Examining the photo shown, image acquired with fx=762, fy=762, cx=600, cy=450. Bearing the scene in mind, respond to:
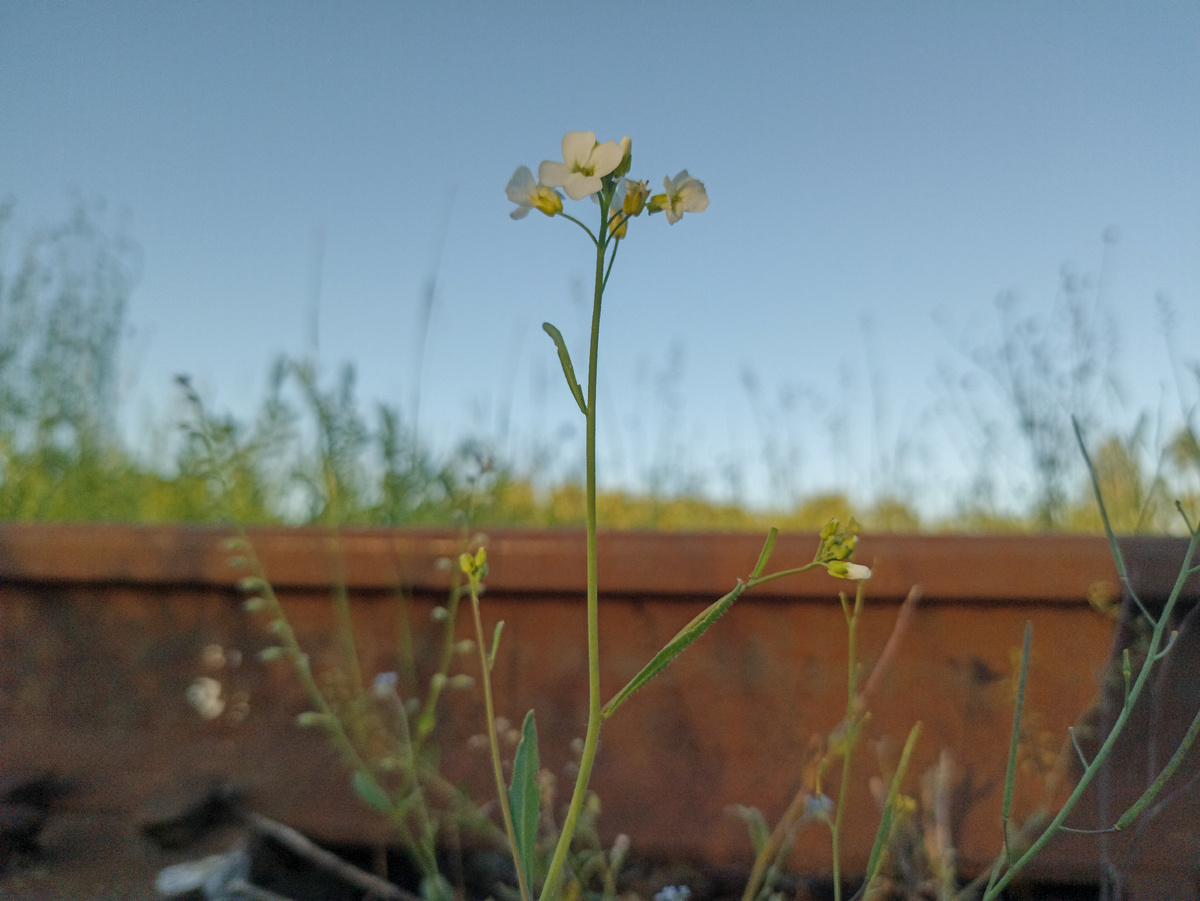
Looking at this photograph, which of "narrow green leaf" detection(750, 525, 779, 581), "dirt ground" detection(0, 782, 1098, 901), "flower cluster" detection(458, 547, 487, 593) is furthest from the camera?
"dirt ground" detection(0, 782, 1098, 901)

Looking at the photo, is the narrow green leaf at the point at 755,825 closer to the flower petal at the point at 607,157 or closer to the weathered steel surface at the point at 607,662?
the weathered steel surface at the point at 607,662

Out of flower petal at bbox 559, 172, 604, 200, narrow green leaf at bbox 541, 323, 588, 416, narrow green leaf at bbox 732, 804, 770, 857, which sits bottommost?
narrow green leaf at bbox 732, 804, 770, 857

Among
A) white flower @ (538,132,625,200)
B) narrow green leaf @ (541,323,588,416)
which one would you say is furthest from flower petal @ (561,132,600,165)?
narrow green leaf @ (541,323,588,416)

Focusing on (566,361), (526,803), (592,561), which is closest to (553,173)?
(566,361)

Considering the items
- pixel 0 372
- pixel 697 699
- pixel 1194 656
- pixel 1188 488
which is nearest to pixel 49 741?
pixel 697 699

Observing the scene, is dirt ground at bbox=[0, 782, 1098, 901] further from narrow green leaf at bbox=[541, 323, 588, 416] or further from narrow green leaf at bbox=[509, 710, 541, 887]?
narrow green leaf at bbox=[541, 323, 588, 416]

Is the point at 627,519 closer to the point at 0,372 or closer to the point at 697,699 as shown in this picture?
the point at 697,699
